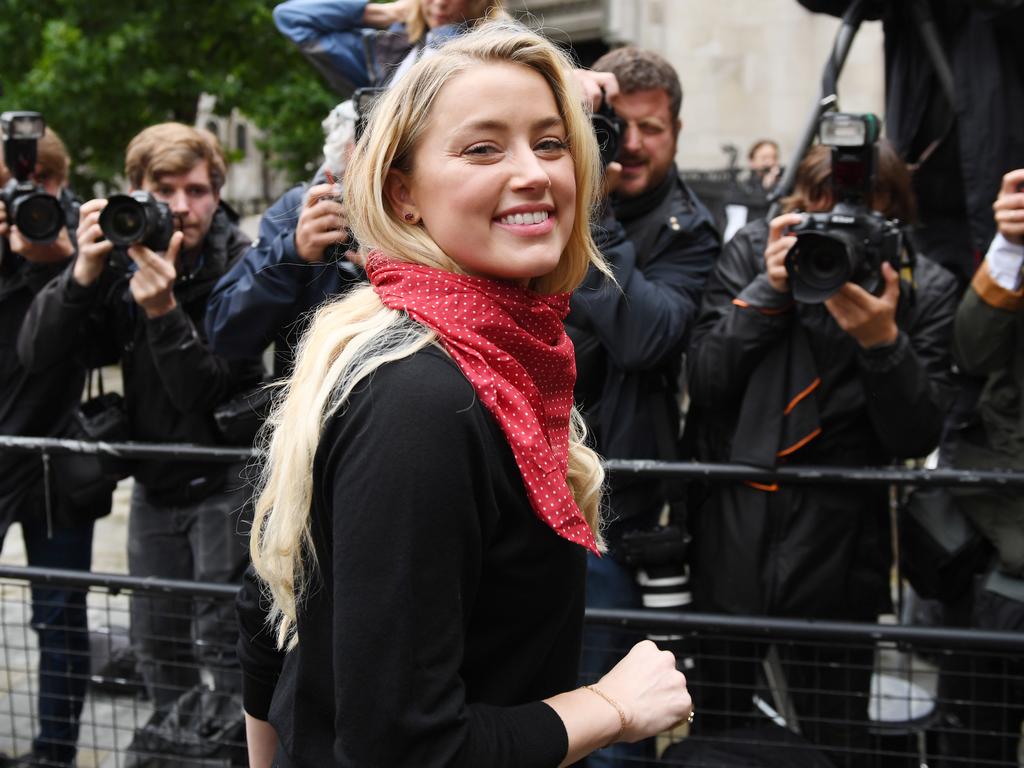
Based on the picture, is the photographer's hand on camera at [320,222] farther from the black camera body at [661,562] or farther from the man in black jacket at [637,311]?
the black camera body at [661,562]

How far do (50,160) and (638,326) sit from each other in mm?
2454

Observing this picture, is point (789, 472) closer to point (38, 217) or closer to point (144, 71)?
point (38, 217)

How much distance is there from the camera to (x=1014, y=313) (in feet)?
10.7

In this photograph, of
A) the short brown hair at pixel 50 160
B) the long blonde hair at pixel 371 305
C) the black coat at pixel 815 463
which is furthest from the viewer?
the short brown hair at pixel 50 160

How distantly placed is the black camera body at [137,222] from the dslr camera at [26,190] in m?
0.46

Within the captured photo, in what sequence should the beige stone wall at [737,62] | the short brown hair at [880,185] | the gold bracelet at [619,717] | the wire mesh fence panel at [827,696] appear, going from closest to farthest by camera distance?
the gold bracelet at [619,717]
the wire mesh fence panel at [827,696]
the short brown hair at [880,185]
the beige stone wall at [737,62]

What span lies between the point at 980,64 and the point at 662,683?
115 inches

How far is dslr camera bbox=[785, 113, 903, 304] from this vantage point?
3.07 meters

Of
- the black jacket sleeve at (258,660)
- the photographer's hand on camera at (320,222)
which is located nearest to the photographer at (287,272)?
the photographer's hand on camera at (320,222)

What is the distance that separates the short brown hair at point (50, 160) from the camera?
4.48 m

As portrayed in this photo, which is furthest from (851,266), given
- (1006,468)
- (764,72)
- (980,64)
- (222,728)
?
(764,72)

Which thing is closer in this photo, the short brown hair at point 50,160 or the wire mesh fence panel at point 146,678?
the wire mesh fence panel at point 146,678

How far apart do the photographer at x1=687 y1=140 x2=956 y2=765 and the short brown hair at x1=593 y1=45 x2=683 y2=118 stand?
2.14 feet

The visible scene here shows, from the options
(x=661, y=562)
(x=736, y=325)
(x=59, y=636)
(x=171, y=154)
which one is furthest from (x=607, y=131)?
(x=59, y=636)
